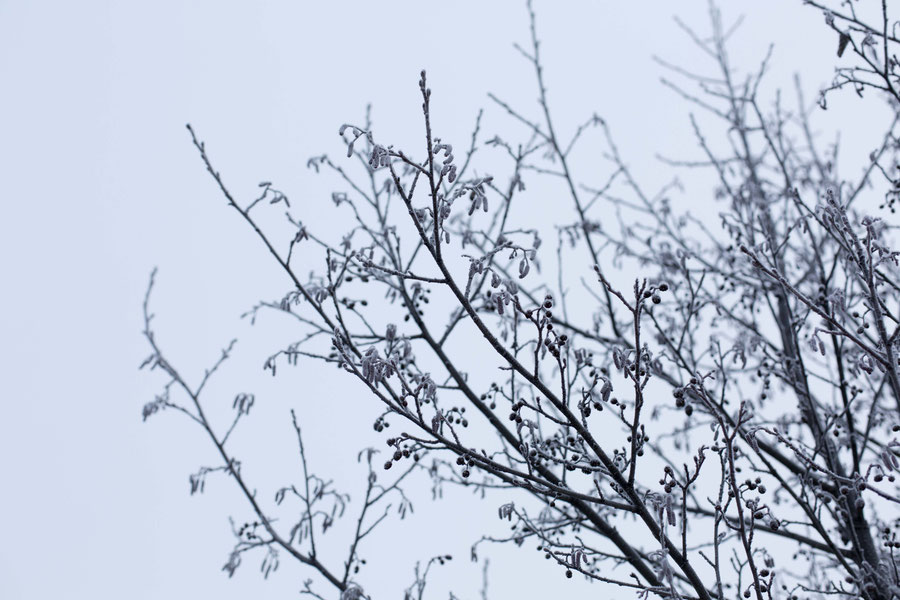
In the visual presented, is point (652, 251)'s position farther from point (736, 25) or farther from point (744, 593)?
point (736, 25)

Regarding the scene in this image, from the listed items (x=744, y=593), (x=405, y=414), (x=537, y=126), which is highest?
(x=537, y=126)

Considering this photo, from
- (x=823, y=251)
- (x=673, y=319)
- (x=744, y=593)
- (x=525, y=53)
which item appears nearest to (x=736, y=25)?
(x=823, y=251)

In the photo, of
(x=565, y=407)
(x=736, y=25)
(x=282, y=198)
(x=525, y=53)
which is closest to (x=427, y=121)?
(x=565, y=407)

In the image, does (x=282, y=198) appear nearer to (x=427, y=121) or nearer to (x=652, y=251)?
(x=427, y=121)

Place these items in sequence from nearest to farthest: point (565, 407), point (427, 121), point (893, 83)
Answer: point (427, 121), point (565, 407), point (893, 83)

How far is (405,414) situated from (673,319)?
397 cm

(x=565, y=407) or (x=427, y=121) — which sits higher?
(x=427, y=121)

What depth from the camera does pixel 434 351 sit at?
502 cm

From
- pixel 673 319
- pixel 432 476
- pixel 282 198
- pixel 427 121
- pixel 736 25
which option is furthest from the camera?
pixel 736 25

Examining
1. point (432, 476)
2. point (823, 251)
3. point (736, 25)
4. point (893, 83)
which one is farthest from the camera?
point (736, 25)

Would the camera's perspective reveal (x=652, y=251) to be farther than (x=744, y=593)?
Yes

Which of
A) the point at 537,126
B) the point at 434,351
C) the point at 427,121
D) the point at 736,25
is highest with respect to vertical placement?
the point at 736,25

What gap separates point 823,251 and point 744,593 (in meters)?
4.51

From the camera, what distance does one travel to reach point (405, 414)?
2908 mm
